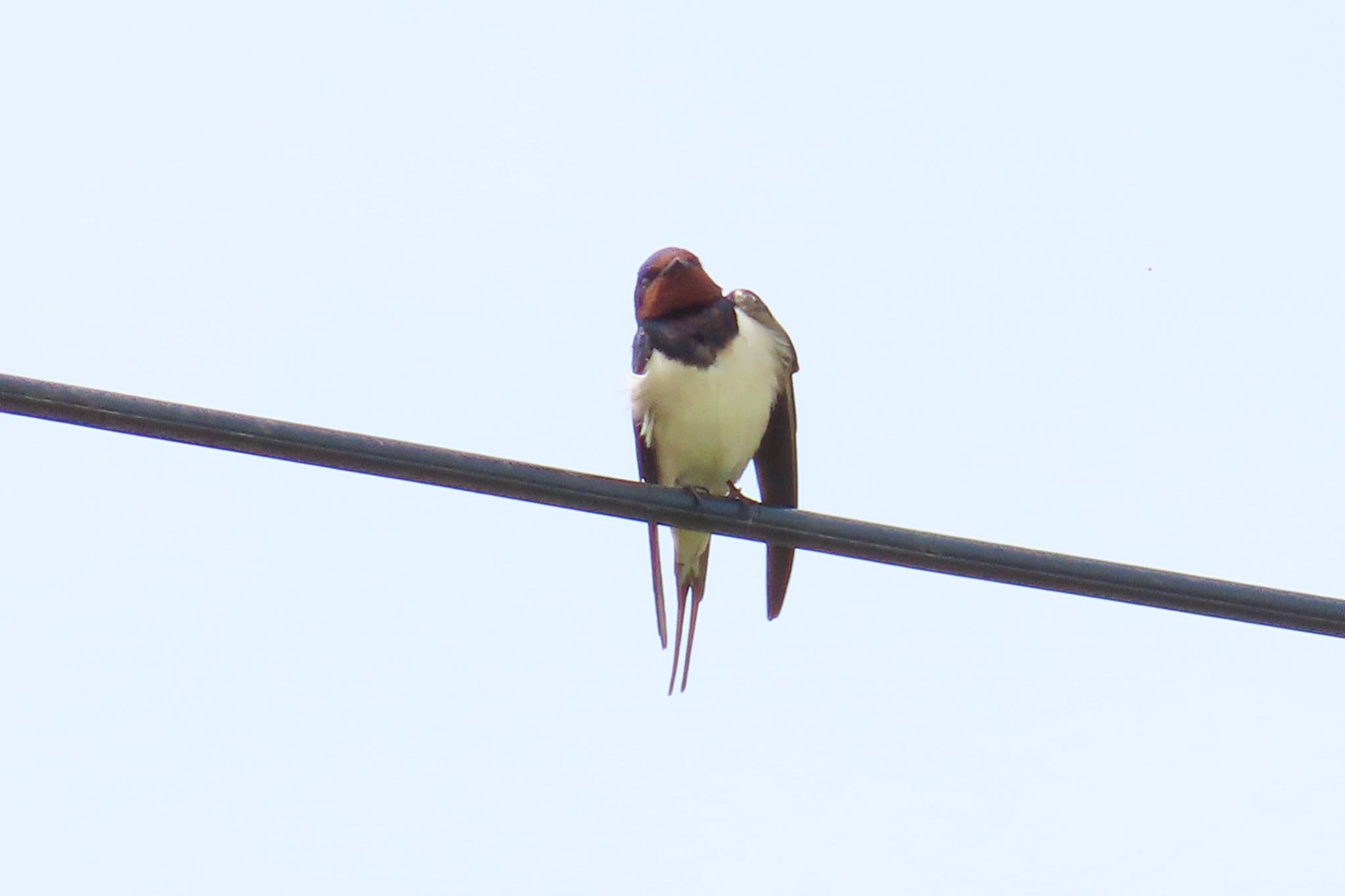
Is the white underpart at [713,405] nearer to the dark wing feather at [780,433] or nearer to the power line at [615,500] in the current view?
the dark wing feather at [780,433]

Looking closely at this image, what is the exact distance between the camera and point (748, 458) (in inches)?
235

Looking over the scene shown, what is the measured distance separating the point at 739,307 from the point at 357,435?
2712mm

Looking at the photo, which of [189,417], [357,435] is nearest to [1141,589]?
[357,435]

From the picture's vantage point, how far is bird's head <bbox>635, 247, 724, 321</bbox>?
5.84 metres

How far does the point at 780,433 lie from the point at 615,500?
2.34 m

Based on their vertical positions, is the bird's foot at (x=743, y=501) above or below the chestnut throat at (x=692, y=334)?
below

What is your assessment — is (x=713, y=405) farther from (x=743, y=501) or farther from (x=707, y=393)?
(x=743, y=501)

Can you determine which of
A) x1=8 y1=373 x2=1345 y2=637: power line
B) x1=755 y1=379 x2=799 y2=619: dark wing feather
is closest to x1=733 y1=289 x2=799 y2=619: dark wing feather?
x1=755 y1=379 x2=799 y2=619: dark wing feather

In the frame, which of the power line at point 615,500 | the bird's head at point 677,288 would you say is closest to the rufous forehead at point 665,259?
the bird's head at point 677,288

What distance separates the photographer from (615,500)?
3.72m

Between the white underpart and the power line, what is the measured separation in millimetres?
1908

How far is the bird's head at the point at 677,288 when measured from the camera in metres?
5.84

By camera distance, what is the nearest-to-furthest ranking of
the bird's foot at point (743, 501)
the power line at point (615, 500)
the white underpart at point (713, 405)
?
the power line at point (615, 500)
the bird's foot at point (743, 501)
the white underpart at point (713, 405)

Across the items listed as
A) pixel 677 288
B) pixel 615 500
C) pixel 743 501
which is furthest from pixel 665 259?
pixel 615 500
